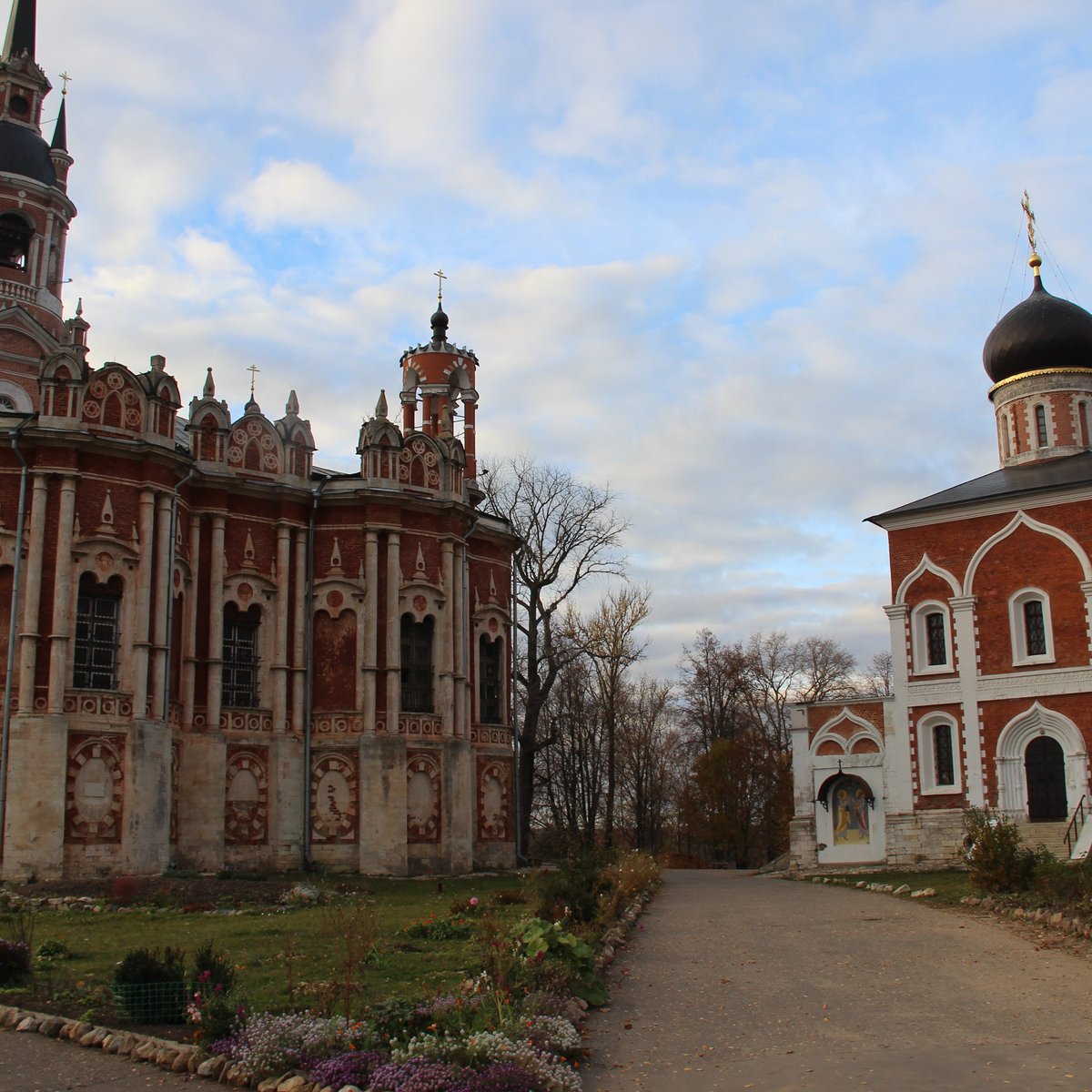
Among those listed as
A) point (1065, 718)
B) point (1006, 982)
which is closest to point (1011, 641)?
point (1065, 718)

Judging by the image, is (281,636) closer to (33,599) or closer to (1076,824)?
(33,599)

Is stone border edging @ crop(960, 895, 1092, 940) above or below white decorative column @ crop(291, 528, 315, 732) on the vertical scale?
below

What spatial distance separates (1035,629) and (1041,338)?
32.1 feet

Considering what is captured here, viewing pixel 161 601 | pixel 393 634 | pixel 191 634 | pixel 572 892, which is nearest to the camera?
pixel 572 892

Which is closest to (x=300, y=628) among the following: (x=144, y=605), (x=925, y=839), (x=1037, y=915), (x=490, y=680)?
(x=144, y=605)

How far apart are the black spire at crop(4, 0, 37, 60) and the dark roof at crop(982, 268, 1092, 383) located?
2915 centimetres

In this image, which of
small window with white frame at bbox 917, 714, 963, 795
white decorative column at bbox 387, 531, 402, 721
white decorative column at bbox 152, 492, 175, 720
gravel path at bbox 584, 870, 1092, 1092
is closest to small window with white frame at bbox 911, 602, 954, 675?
small window with white frame at bbox 917, 714, 963, 795

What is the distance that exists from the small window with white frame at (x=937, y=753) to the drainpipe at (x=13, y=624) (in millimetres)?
21897

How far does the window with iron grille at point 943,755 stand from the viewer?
104ft

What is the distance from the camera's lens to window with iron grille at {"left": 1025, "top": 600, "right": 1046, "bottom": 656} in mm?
30922

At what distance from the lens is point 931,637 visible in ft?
107

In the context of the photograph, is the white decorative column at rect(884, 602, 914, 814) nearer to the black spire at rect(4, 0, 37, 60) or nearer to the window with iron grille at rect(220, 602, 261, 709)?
the window with iron grille at rect(220, 602, 261, 709)

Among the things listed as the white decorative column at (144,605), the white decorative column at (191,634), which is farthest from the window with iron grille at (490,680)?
the white decorative column at (144,605)

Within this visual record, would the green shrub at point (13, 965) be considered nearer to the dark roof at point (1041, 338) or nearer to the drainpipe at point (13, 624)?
the drainpipe at point (13, 624)
